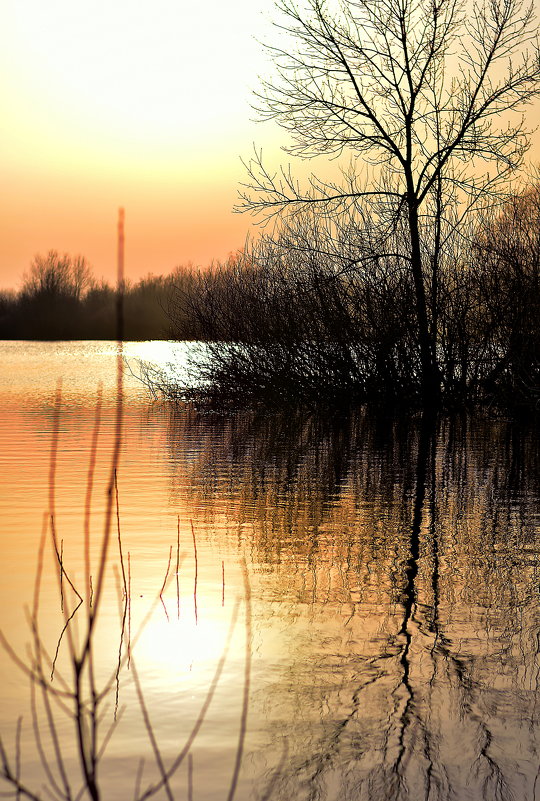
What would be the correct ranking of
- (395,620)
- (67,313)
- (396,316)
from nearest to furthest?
(395,620) < (396,316) < (67,313)

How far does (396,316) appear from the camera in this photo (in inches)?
1089

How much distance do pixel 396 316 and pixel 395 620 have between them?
20.2 meters

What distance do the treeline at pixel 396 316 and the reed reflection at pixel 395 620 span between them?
9864 mm

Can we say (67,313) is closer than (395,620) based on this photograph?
No

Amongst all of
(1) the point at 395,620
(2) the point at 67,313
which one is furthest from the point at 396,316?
(2) the point at 67,313

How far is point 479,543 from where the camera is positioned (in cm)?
1100

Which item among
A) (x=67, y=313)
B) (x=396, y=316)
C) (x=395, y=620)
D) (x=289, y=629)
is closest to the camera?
(x=289, y=629)

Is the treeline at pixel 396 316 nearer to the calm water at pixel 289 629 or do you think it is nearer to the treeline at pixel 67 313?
the calm water at pixel 289 629

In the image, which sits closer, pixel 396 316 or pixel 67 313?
pixel 396 316

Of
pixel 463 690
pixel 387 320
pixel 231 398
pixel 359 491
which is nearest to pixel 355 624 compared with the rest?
pixel 463 690

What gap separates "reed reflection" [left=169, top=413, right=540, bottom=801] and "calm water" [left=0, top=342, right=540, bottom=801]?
0.06 feet

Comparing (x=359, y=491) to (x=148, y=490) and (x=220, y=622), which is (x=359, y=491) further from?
(x=220, y=622)

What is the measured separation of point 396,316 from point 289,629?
20.6 metres

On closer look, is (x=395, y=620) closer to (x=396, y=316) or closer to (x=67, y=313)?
(x=396, y=316)
